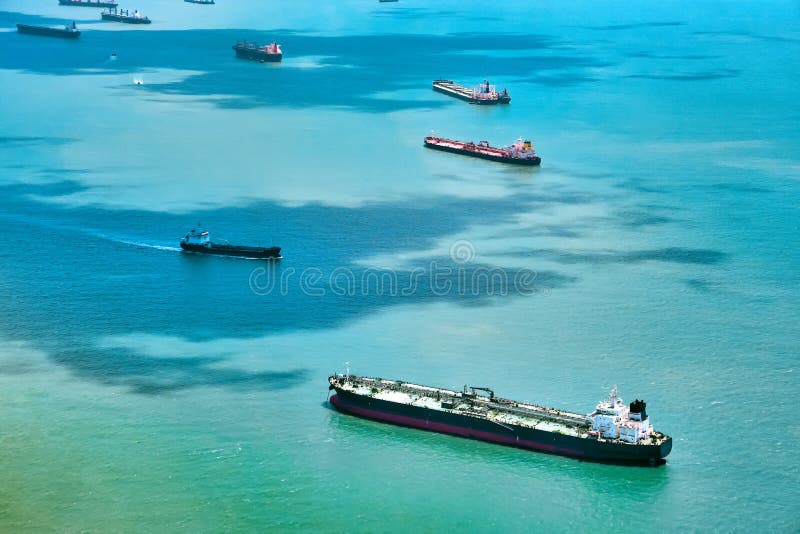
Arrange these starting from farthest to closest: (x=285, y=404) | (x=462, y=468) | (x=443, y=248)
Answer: (x=443, y=248) → (x=285, y=404) → (x=462, y=468)

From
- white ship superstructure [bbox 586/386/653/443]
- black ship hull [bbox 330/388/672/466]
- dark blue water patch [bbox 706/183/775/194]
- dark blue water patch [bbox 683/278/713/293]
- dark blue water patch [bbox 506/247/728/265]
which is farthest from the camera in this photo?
dark blue water patch [bbox 706/183/775/194]

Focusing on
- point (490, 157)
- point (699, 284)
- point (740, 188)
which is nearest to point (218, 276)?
point (699, 284)

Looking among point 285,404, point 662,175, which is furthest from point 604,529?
point 662,175

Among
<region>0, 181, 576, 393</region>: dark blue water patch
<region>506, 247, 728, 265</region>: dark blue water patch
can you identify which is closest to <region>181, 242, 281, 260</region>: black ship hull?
<region>0, 181, 576, 393</region>: dark blue water patch

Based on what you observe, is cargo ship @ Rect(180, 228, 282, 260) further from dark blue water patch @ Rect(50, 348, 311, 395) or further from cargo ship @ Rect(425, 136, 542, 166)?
cargo ship @ Rect(425, 136, 542, 166)

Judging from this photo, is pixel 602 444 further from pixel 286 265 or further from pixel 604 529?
pixel 286 265

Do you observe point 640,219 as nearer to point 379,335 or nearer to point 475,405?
point 379,335

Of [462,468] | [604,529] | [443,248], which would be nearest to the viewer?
[604,529]
